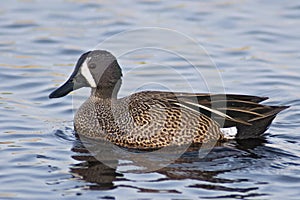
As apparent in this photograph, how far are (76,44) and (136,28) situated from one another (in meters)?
1.24

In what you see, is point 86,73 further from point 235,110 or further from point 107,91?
point 235,110

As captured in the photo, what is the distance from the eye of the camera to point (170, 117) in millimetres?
9609

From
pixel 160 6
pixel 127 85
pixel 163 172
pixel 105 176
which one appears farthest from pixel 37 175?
pixel 160 6

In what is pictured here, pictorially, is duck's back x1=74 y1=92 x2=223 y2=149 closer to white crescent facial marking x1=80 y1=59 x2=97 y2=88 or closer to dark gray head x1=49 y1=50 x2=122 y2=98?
dark gray head x1=49 y1=50 x2=122 y2=98

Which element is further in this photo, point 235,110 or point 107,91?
point 107,91

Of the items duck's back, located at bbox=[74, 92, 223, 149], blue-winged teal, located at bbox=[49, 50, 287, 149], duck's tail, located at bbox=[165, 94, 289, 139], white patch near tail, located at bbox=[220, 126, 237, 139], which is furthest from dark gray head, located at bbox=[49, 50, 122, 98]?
white patch near tail, located at bbox=[220, 126, 237, 139]

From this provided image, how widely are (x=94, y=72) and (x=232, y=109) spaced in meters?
1.81

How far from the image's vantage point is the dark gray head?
9883 mm

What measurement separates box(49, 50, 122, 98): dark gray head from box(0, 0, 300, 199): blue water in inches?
25.4

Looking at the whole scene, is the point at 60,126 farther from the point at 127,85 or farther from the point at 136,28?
the point at 136,28

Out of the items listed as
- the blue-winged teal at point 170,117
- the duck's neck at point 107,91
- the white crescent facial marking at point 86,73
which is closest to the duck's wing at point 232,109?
the blue-winged teal at point 170,117

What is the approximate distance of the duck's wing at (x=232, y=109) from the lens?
9641 millimetres

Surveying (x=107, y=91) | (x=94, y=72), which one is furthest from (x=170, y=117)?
(x=94, y=72)

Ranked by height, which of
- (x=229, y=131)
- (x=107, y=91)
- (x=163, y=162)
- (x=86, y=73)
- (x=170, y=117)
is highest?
(x=86, y=73)
